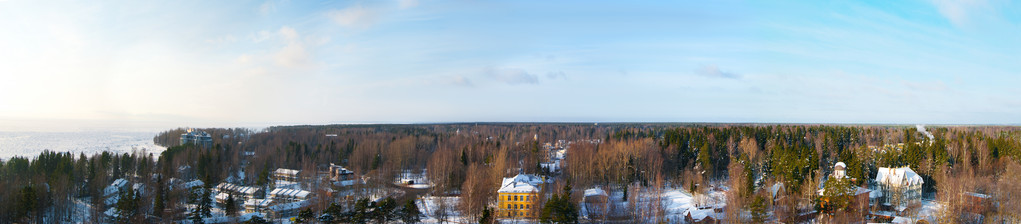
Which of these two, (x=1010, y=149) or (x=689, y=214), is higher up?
(x=1010, y=149)

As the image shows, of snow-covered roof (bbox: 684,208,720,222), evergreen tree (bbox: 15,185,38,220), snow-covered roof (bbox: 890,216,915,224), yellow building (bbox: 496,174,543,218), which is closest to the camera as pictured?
snow-covered roof (bbox: 890,216,915,224)

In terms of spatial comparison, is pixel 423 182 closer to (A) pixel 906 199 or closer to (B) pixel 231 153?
(B) pixel 231 153

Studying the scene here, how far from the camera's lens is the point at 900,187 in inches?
1407

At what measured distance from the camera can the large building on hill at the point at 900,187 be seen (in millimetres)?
35719

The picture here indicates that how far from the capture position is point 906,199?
3631cm

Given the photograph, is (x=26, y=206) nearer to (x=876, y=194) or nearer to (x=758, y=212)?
(x=758, y=212)

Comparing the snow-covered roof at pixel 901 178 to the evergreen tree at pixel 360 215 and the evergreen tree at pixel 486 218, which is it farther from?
the evergreen tree at pixel 360 215

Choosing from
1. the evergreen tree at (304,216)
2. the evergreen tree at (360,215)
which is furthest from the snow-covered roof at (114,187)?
the evergreen tree at (360,215)

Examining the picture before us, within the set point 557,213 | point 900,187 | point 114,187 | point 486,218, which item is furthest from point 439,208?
point 900,187

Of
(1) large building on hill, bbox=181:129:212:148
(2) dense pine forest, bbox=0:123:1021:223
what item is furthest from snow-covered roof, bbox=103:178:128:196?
(1) large building on hill, bbox=181:129:212:148

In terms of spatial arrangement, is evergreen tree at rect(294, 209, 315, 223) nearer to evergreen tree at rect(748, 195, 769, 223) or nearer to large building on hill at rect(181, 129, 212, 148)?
evergreen tree at rect(748, 195, 769, 223)

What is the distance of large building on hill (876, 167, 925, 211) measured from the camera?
35.7 metres

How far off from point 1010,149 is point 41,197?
7690 centimetres

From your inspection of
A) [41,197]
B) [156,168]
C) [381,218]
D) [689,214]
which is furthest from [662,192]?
[156,168]
